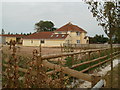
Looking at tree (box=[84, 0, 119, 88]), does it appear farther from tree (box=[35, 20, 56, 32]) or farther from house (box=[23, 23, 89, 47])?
tree (box=[35, 20, 56, 32])

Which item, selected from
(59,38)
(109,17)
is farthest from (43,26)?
(109,17)

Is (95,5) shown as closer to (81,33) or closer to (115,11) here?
(115,11)

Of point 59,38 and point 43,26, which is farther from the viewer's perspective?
point 43,26

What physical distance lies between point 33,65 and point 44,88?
24 cm

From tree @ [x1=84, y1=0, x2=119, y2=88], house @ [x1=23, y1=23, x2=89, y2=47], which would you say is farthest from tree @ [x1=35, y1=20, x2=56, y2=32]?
tree @ [x1=84, y1=0, x2=119, y2=88]

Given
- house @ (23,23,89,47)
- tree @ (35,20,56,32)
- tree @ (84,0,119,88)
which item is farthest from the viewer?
tree @ (35,20,56,32)

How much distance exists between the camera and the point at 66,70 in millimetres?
2977

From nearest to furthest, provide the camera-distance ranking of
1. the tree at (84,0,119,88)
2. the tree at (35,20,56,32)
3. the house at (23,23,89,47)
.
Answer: the tree at (84,0,119,88)
the house at (23,23,89,47)
the tree at (35,20,56,32)

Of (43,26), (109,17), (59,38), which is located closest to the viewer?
(109,17)

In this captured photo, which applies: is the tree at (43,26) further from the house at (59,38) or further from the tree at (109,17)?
the tree at (109,17)

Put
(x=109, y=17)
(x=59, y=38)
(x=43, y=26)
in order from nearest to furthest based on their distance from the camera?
1. (x=109, y=17)
2. (x=59, y=38)
3. (x=43, y=26)

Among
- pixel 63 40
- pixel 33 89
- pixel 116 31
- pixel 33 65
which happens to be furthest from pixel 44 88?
pixel 63 40

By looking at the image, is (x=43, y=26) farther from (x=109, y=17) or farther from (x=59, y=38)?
(x=109, y=17)

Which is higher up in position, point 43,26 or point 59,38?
point 43,26
